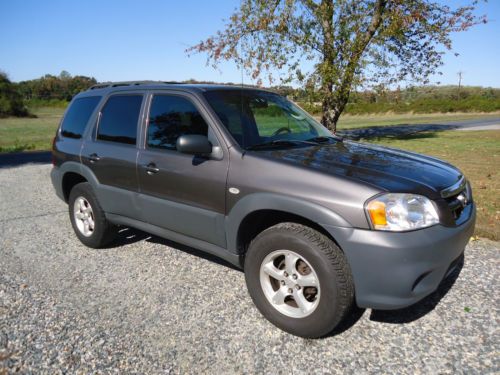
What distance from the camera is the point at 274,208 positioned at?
297 cm

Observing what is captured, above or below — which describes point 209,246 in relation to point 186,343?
above

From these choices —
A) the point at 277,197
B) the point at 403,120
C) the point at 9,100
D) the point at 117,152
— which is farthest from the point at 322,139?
the point at 9,100

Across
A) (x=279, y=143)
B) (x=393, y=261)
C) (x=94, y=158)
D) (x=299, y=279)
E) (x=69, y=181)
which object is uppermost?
(x=279, y=143)

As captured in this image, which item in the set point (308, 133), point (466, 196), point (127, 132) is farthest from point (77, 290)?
point (466, 196)

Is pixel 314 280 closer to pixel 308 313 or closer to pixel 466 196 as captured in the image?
pixel 308 313

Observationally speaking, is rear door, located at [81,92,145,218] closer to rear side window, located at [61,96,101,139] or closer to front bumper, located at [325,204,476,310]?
rear side window, located at [61,96,101,139]

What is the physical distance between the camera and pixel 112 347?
289 cm

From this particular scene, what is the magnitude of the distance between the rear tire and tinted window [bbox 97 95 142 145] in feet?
2.32

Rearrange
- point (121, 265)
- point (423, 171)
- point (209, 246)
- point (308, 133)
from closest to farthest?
point (423, 171)
point (209, 246)
point (308, 133)
point (121, 265)

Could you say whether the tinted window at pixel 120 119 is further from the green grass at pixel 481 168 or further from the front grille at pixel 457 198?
the green grass at pixel 481 168

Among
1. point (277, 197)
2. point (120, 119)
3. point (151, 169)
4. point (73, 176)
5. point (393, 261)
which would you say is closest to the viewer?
point (393, 261)

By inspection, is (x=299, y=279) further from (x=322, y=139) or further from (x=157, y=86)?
(x=157, y=86)

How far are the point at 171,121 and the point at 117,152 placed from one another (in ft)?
2.52

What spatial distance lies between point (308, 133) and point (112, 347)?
8.31ft
